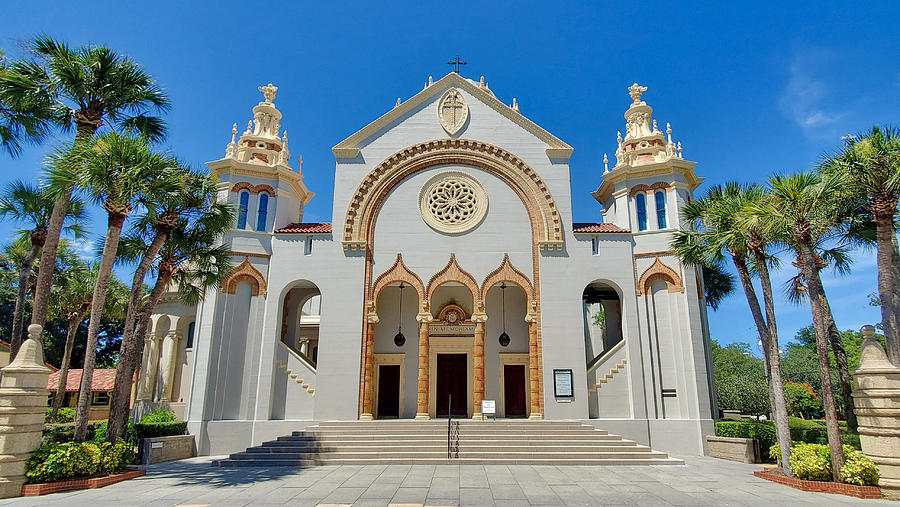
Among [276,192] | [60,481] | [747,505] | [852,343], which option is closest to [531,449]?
[747,505]

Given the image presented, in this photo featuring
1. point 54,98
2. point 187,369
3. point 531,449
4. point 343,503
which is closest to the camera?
point 343,503

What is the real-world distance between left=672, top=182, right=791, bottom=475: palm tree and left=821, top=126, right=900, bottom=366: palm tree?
2184mm

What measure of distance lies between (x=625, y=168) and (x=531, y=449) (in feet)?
43.8

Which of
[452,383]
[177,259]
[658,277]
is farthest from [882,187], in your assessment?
[177,259]

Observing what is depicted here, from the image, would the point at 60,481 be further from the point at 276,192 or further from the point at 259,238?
the point at 276,192

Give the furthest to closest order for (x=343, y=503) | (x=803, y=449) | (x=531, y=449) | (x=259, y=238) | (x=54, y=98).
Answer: (x=259, y=238) → (x=531, y=449) → (x=54, y=98) → (x=803, y=449) → (x=343, y=503)

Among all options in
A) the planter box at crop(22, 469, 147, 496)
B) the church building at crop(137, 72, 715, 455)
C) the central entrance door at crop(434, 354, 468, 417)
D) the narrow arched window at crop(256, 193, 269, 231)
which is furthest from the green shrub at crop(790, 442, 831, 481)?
the narrow arched window at crop(256, 193, 269, 231)

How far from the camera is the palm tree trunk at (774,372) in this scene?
46.3 ft

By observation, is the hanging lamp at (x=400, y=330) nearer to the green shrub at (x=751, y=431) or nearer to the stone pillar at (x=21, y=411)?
the stone pillar at (x=21, y=411)

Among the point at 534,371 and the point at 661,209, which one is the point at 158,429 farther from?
the point at 661,209

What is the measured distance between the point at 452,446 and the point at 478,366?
4.55 m

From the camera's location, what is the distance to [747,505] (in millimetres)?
10867

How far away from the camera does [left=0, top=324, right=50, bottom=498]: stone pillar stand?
474 inches

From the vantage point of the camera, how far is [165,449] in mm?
18422
